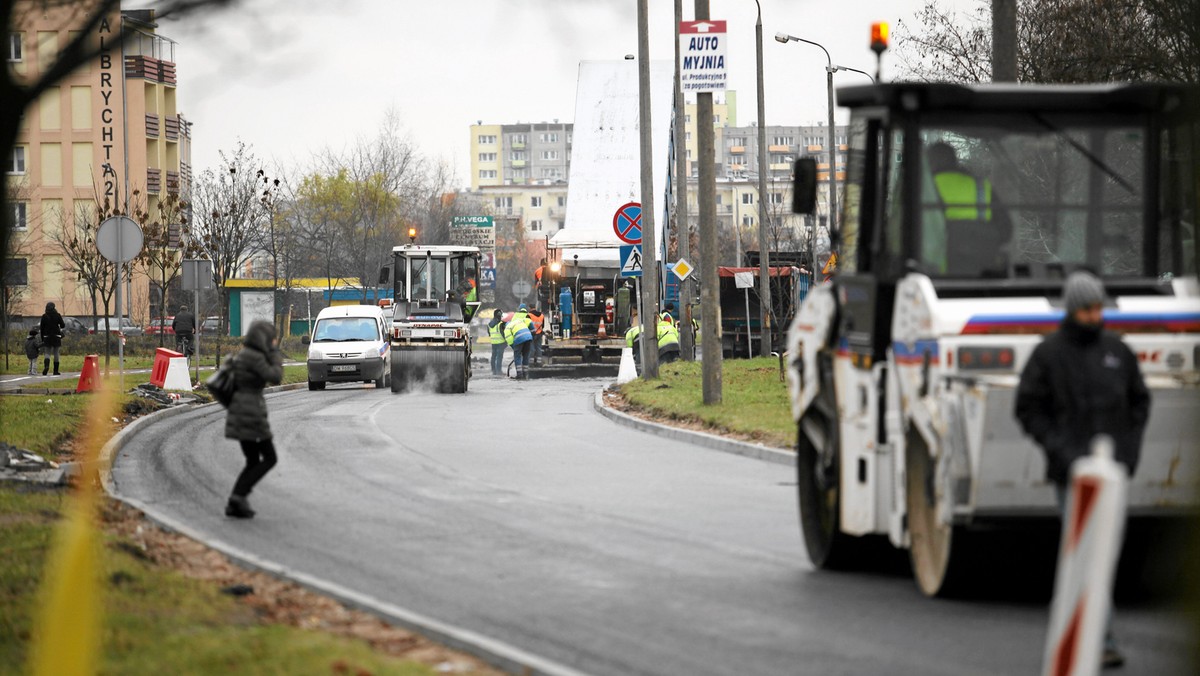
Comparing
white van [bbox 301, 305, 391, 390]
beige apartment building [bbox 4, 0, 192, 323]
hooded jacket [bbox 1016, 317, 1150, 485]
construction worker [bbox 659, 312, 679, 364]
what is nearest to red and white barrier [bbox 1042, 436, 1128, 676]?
hooded jacket [bbox 1016, 317, 1150, 485]

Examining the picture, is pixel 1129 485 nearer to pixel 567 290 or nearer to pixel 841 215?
pixel 841 215

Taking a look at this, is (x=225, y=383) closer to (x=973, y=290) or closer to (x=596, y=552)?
(x=596, y=552)

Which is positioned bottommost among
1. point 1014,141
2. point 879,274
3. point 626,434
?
point 626,434

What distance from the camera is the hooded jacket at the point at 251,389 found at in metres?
13.5

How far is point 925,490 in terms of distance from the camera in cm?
858

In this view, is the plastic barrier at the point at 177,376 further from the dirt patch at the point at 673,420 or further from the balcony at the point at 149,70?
the balcony at the point at 149,70

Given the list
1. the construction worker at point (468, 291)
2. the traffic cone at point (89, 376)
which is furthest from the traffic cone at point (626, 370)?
the traffic cone at point (89, 376)

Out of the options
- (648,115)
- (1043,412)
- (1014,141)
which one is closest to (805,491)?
(1014,141)

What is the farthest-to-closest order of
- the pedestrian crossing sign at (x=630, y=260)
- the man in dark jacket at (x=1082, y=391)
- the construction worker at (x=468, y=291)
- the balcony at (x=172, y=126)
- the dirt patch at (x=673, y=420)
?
1. the balcony at (x=172, y=126)
2. the construction worker at (x=468, y=291)
3. the pedestrian crossing sign at (x=630, y=260)
4. the dirt patch at (x=673, y=420)
5. the man in dark jacket at (x=1082, y=391)

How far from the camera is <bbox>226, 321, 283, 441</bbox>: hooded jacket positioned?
1355 cm

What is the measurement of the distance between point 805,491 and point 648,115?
73.5 feet

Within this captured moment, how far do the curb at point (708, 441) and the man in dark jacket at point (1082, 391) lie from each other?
9.95 m

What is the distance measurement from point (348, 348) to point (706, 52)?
16.9 meters

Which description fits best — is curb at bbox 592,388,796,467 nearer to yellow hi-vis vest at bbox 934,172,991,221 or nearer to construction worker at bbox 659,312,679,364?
yellow hi-vis vest at bbox 934,172,991,221
